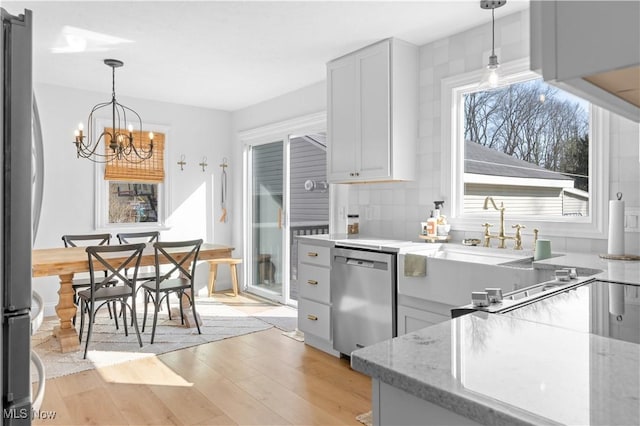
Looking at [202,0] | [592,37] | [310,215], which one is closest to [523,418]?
[592,37]

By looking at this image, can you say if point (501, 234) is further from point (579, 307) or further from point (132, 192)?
point (132, 192)

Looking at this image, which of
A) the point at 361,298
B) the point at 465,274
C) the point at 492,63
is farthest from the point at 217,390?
the point at 492,63

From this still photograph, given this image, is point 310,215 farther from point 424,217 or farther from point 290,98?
point 424,217

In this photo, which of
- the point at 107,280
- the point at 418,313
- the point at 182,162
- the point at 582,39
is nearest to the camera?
the point at 582,39

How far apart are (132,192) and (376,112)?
333cm

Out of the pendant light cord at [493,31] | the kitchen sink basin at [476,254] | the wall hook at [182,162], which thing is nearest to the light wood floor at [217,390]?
the kitchen sink basin at [476,254]

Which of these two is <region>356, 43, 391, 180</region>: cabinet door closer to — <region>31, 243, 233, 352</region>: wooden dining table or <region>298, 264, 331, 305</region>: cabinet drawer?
<region>298, 264, 331, 305</region>: cabinet drawer

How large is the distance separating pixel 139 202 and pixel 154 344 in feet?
7.32

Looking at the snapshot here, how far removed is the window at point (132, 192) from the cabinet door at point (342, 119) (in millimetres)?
2591

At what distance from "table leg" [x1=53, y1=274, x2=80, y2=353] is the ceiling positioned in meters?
1.92

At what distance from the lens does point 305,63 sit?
159 inches

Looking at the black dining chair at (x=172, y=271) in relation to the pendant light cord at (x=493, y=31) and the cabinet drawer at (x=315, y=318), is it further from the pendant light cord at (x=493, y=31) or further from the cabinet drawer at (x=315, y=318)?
the pendant light cord at (x=493, y=31)

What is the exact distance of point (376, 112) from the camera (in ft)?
11.4

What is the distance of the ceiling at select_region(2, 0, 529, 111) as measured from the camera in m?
2.89
